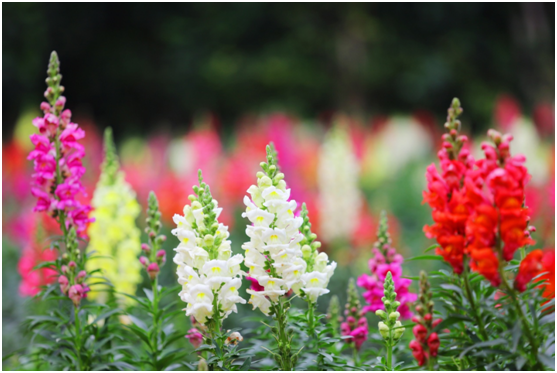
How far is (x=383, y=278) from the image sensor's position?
9.17 feet

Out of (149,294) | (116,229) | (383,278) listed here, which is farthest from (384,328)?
(116,229)

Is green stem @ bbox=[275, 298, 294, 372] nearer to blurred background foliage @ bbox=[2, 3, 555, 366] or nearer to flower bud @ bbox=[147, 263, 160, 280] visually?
flower bud @ bbox=[147, 263, 160, 280]

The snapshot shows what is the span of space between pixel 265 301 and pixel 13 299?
4109 millimetres

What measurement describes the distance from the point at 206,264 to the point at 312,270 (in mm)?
496

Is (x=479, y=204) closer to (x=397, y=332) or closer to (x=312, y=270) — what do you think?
(x=397, y=332)

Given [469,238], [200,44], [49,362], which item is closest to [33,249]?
[49,362]

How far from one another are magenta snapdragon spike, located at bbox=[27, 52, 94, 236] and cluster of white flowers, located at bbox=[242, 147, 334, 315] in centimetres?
101

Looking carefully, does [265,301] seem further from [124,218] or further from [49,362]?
[124,218]

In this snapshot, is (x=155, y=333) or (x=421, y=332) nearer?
(x=421, y=332)

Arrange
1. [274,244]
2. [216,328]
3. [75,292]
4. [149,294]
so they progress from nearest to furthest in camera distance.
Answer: [274,244], [216,328], [75,292], [149,294]

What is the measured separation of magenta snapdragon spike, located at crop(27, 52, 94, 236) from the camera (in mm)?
2740

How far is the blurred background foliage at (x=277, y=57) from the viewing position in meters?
14.9

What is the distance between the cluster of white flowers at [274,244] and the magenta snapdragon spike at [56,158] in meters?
1.01

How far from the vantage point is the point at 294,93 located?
17234 mm
